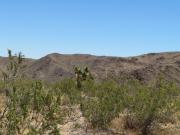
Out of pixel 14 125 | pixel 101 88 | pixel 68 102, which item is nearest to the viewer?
pixel 14 125

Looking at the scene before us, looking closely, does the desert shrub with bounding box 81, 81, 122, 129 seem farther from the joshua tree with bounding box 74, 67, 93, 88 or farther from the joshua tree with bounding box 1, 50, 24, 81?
the joshua tree with bounding box 1, 50, 24, 81

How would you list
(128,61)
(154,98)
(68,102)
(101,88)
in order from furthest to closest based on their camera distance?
(128,61) → (68,102) → (101,88) → (154,98)

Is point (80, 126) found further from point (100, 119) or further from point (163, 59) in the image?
point (163, 59)

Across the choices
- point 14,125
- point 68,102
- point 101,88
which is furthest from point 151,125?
point 14,125

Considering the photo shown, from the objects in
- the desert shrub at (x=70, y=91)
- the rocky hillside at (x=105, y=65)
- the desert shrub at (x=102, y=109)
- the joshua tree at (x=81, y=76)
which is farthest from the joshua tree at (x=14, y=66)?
the rocky hillside at (x=105, y=65)

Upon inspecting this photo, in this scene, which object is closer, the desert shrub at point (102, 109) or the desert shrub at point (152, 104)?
the desert shrub at point (152, 104)

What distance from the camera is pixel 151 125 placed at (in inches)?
588

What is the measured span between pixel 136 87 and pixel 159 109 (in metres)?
2.55

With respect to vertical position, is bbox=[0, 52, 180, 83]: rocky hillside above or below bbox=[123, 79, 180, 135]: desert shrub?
above

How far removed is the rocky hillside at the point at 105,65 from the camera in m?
44.4

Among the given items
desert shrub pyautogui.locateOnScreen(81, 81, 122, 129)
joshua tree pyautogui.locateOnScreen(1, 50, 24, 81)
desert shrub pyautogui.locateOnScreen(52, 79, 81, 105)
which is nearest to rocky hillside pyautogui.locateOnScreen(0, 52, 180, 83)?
desert shrub pyautogui.locateOnScreen(52, 79, 81, 105)

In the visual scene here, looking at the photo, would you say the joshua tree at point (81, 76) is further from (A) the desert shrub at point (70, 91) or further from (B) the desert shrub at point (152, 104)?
(B) the desert shrub at point (152, 104)

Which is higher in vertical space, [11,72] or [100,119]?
[11,72]

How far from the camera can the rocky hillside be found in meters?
44.4
